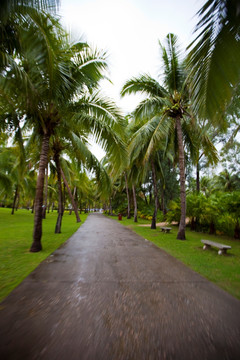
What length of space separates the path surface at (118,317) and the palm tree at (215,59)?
10.0 ft

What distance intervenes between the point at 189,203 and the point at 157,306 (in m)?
10.2

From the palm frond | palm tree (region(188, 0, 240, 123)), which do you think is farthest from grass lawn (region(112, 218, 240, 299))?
the palm frond

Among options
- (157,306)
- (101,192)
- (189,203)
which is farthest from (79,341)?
(189,203)

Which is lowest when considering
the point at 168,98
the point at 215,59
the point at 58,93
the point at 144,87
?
the point at 215,59

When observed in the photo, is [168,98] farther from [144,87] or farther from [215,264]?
[215,264]

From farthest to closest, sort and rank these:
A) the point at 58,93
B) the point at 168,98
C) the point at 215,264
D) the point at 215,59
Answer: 1. the point at 168,98
2. the point at 58,93
3. the point at 215,264
4. the point at 215,59

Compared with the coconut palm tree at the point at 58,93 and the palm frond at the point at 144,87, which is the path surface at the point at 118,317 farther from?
the palm frond at the point at 144,87

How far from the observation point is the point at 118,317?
2.40 meters

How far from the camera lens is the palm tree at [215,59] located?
6.46 feet

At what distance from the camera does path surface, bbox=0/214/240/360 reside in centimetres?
184

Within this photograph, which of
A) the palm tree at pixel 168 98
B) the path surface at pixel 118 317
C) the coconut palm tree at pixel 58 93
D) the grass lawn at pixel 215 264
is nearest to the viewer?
the path surface at pixel 118 317

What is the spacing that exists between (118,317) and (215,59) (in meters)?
3.69

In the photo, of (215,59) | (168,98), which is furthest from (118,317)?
(168,98)

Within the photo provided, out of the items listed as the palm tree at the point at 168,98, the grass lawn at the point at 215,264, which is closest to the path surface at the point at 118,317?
the grass lawn at the point at 215,264
